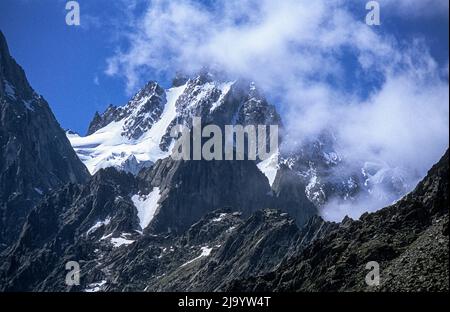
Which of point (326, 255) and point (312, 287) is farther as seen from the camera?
point (326, 255)

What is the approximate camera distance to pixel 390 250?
15675cm

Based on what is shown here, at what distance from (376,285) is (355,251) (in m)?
42.4

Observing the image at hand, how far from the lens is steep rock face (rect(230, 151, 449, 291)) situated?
119994mm

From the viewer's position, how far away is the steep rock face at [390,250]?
120m
